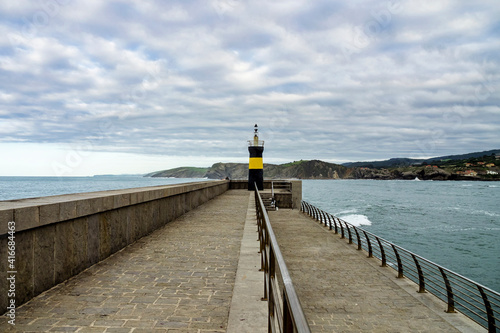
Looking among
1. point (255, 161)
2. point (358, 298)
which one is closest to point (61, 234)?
point (358, 298)

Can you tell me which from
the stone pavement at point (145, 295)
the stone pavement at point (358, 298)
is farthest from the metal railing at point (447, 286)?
the stone pavement at point (145, 295)

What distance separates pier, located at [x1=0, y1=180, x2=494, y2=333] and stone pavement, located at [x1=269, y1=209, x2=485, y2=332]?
0.03m

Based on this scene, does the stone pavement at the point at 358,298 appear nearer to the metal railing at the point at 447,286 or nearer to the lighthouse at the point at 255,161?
the metal railing at the point at 447,286

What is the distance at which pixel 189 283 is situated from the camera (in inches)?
213

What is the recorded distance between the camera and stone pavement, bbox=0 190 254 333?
12.8 ft

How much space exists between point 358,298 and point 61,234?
6633 millimetres

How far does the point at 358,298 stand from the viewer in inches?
341

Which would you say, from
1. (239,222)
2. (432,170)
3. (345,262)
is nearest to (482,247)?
(345,262)

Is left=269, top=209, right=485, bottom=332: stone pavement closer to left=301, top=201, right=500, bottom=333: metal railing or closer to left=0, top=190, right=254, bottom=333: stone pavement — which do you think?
left=301, top=201, right=500, bottom=333: metal railing

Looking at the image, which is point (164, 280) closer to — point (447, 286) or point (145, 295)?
point (145, 295)

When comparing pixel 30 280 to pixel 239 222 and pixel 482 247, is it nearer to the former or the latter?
pixel 239 222

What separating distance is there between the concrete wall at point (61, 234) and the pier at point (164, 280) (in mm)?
18

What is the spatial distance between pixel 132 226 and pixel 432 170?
217m

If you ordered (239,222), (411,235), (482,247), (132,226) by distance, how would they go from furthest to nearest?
(411,235) → (482,247) → (239,222) → (132,226)
